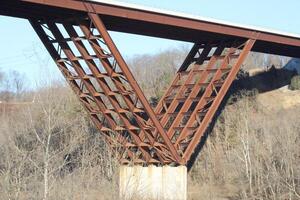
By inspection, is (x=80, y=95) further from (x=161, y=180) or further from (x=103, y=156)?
(x=161, y=180)

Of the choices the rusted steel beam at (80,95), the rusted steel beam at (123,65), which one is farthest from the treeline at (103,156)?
the rusted steel beam at (123,65)

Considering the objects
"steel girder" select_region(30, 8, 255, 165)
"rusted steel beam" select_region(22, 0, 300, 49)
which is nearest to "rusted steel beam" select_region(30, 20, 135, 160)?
"steel girder" select_region(30, 8, 255, 165)

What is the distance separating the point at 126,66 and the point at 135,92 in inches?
52.3

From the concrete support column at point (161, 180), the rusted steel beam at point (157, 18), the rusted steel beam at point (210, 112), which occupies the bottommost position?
the concrete support column at point (161, 180)

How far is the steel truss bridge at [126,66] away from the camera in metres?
20.4

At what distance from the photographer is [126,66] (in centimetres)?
2033

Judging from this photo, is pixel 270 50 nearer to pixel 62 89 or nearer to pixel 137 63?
pixel 62 89

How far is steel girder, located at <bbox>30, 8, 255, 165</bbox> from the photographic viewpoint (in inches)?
823

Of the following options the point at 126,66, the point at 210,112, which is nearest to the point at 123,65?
the point at 126,66

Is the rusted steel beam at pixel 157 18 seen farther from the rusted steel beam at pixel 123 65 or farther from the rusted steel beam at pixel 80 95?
the rusted steel beam at pixel 80 95

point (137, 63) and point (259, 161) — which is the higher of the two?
point (137, 63)

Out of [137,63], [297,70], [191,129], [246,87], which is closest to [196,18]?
[191,129]

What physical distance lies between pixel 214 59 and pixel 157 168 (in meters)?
5.49

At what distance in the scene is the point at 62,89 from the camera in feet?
98.4
